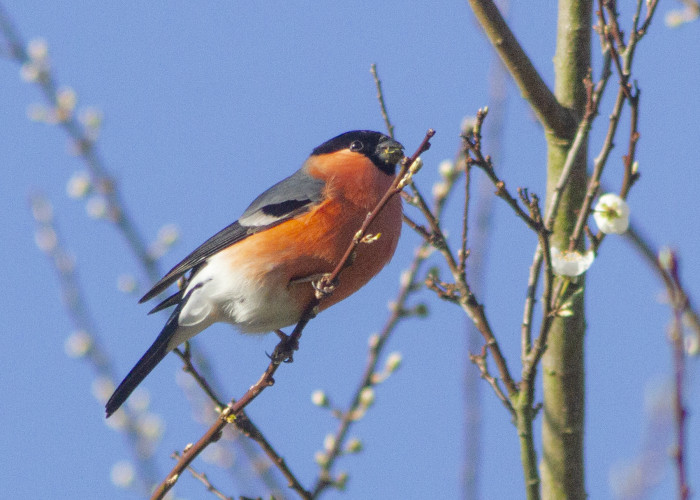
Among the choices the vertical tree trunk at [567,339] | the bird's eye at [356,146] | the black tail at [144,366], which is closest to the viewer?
the vertical tree trunk at [567,339]

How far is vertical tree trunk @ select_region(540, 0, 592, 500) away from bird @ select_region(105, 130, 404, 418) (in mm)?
787

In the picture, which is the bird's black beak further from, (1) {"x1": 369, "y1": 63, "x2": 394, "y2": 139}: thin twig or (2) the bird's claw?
(2) the bird's claw

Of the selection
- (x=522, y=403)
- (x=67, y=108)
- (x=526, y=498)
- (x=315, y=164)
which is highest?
Answer: (x=67, y=108)

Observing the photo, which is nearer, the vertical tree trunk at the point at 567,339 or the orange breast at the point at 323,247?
the vertical tree trunk at the point at 567,339

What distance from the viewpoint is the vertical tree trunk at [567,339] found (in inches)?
137

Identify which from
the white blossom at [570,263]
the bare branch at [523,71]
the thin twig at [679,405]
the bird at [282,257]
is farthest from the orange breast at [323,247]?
the thin twig at [679,405]

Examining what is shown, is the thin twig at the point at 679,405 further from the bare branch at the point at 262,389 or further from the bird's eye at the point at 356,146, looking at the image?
the bird's eye at the point at 356,146

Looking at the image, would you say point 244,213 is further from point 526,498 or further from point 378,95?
point 526,498

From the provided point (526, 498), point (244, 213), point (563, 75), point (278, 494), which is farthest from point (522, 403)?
point (244, 213)

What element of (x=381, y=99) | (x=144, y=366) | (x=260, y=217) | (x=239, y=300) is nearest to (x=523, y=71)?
(x=381, y=99)

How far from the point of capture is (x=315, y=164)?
4.71 meters

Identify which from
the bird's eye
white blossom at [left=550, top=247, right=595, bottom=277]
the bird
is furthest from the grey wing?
white blossom at [left=550, top=247, right=595, bottom=277]

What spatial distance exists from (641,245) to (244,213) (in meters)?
2.26

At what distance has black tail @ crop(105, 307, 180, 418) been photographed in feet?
12.8
